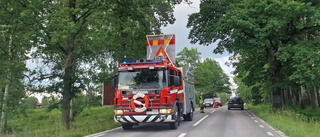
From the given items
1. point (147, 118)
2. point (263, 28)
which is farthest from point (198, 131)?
point (263, 28)

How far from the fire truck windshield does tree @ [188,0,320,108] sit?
810 centimetres

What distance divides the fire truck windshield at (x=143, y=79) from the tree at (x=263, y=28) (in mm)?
8096

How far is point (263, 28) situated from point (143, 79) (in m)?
9.50

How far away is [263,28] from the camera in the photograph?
53.5ft

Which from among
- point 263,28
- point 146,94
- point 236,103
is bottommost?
point 236,103

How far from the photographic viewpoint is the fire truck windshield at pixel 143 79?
10414mm

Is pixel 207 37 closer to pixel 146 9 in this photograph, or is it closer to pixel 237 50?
pixel 237 50

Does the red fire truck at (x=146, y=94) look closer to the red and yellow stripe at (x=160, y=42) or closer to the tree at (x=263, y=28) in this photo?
the red and yellow stripe at (x=160, y=42)

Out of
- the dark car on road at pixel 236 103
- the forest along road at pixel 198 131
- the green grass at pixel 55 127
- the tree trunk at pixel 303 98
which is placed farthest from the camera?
the dark car on road at pixel 236 103

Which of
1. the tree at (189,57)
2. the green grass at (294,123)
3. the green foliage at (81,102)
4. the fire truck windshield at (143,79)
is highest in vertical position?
the tree at (189,57)

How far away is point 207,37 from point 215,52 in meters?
3.15

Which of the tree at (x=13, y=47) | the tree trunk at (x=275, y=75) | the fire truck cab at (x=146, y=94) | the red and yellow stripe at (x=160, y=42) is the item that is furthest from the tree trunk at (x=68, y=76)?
the tree trunk at (x=275, y=75)

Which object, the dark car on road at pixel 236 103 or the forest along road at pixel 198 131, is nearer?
the forest along road at pixel 198 131

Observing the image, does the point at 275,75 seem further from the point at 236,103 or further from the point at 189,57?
the point at 189,57
